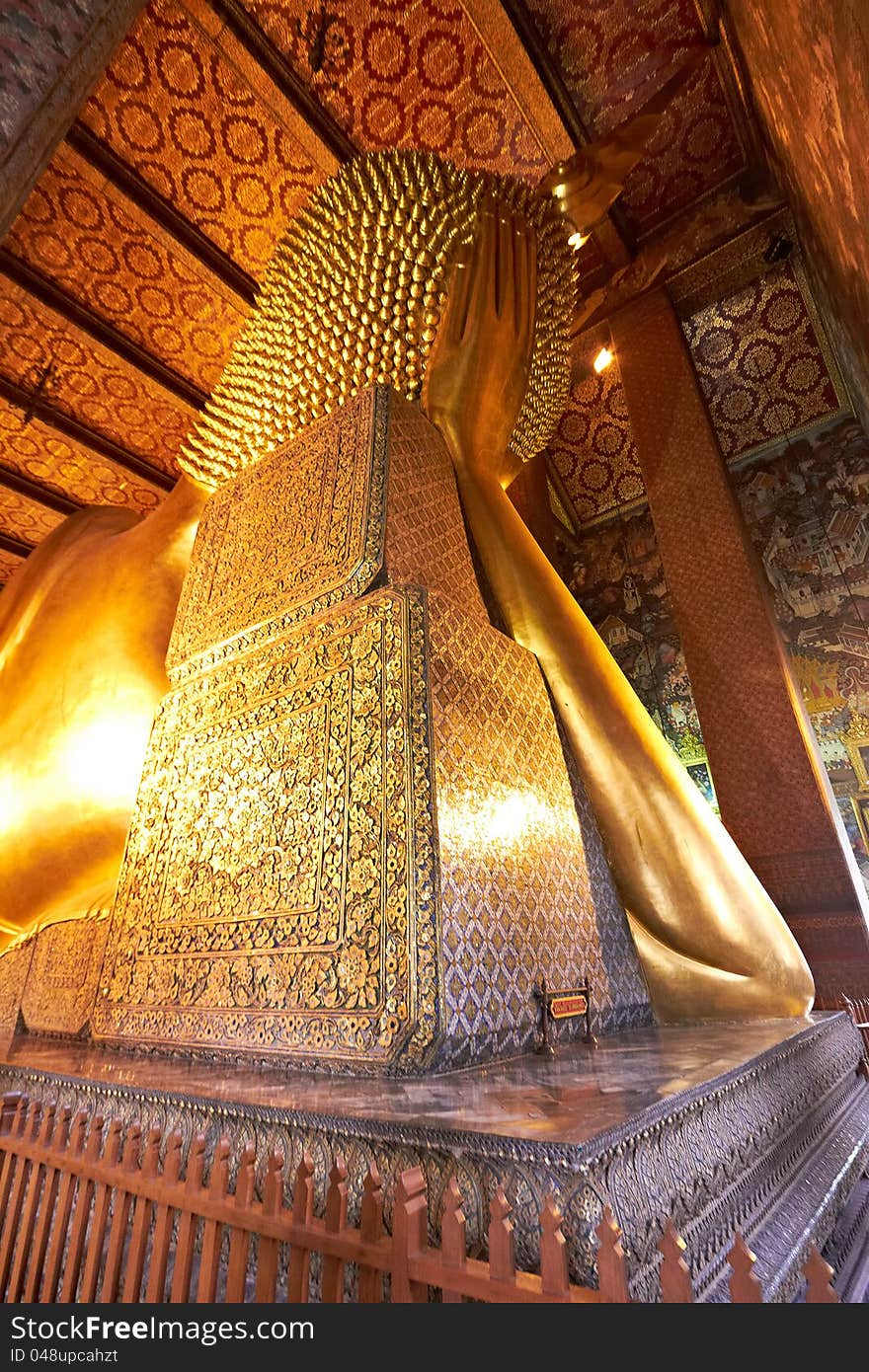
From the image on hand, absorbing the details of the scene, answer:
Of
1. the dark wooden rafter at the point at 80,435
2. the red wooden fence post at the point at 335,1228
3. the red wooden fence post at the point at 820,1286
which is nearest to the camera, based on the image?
the red wooden fence post at the point at 820,1286

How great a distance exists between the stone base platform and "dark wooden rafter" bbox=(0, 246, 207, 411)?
12.3ft

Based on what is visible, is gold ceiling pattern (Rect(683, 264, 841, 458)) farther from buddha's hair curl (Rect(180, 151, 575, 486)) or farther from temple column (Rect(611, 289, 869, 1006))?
buddha's hair curl (Rect(180, 151, 575, 486))

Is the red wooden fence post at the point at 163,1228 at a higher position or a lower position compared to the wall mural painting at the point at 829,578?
lower

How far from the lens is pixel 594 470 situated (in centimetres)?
738

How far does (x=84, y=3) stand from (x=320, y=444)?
1.11 metres

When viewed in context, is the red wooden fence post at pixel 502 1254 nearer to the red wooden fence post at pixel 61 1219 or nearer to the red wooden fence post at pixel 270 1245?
the red wooden fence post at pixel 270 1245

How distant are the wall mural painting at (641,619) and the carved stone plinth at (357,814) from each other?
500 centimetres

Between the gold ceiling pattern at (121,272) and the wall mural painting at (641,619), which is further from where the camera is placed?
the wall mural painting at (641,619)

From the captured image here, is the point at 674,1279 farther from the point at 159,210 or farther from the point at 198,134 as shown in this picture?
the point at 159,210

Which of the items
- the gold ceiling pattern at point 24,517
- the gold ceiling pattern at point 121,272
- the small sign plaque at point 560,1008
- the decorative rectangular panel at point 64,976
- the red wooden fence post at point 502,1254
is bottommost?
the red wooden fence post at point 502,1254

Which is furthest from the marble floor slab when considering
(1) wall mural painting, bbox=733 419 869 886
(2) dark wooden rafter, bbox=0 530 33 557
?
(1) wall mural painting, bbox=733 419 869 886

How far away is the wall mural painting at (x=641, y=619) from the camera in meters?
6.61

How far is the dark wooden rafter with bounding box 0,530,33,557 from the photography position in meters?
4.98

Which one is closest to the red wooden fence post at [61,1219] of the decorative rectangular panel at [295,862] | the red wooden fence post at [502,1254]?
the decorative rectangular panel at [295,862]
